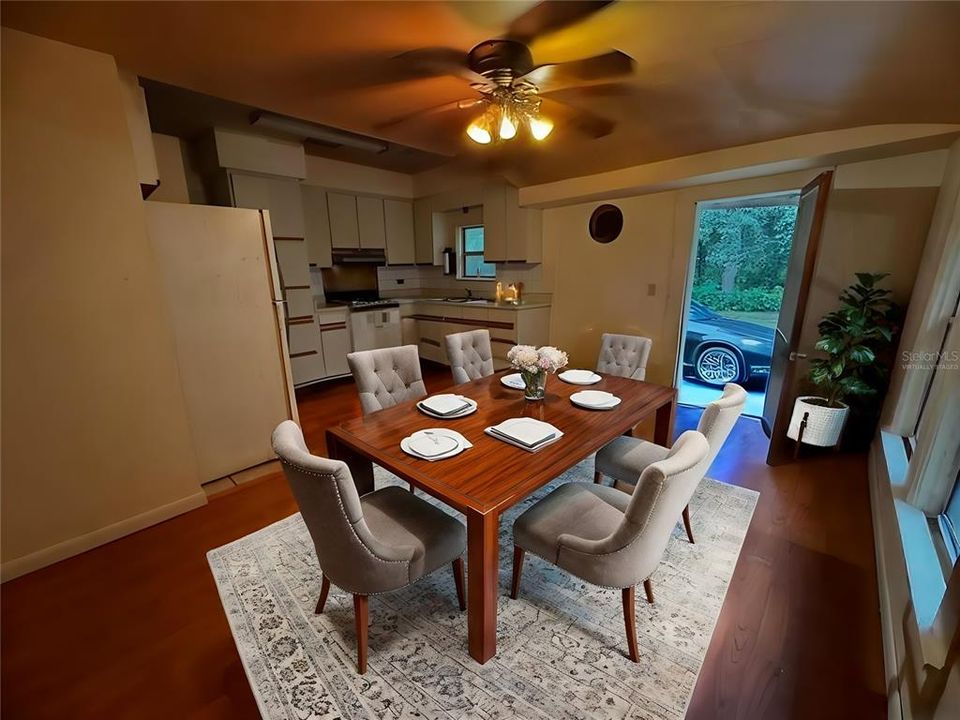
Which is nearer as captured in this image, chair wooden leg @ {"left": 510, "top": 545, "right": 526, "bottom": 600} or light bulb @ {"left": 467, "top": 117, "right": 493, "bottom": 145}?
chair wooden leg @ {"left": 510, "top": 545, "right": 526, "bottom": 600}

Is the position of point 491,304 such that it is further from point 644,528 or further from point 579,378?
point 644,528

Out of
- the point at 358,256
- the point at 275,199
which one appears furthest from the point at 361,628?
the point at 358,256

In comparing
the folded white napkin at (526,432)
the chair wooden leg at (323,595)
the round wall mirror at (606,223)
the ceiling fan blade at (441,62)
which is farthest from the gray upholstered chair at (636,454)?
the round wall mirror at (606,223)

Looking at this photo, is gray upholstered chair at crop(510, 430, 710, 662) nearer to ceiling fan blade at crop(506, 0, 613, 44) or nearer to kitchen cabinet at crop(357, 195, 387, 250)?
ceiling fan blade at crop(506, 0, 613, 44)

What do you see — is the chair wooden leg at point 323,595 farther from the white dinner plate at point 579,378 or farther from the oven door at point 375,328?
the oven door at point 375,328

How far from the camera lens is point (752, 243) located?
3.98 meters

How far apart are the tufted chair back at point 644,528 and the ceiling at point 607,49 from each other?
166cm

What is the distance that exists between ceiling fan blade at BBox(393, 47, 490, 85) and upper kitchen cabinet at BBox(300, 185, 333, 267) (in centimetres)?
314

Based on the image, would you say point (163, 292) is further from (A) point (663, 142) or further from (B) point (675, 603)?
(A) point (663, 142)

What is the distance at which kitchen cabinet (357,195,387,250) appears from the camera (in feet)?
16.4

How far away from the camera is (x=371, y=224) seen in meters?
5.14

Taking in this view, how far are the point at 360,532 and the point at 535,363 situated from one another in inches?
43.9

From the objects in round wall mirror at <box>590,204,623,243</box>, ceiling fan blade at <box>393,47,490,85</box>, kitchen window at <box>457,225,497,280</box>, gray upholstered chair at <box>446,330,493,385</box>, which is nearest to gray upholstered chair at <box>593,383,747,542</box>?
gray upholstered chair at <box>446,330,493,385</box>

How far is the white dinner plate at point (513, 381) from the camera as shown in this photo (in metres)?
2.25
